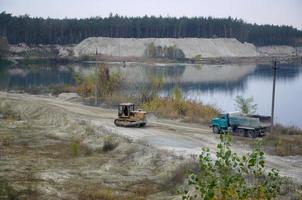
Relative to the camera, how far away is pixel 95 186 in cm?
2203

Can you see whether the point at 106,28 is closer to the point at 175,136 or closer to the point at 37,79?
the point at 37,79

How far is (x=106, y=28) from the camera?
7160 inches

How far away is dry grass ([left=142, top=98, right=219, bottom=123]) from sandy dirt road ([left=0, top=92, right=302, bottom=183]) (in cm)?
241

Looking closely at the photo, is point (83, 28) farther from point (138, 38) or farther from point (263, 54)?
point (263, 54)

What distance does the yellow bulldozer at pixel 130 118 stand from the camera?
35062 millimetres

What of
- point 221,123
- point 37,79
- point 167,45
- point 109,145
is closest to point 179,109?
point 221,123

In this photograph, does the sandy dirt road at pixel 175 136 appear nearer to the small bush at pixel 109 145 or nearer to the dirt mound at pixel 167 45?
the small bush at pixel 109 145

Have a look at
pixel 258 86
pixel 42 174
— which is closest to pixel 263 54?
pixel 258 86

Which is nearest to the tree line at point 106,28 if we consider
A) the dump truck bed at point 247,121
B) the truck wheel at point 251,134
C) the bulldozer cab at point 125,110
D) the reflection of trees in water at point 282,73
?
the reflection of trees in water at point 282,73

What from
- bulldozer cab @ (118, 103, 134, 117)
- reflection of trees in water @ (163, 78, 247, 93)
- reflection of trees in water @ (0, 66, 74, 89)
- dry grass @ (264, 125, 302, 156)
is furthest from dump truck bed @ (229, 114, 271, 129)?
reflection of trees in water @ (0, 66, 74, 89)

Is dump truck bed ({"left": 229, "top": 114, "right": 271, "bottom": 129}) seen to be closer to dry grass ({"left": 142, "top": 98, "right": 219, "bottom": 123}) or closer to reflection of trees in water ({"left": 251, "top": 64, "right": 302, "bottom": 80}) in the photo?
dry grass ({"left": 142, "top": 98, "right": 219, "bottom": 123})

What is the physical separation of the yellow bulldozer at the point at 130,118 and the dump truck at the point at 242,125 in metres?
5.45

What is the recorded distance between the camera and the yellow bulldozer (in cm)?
3506

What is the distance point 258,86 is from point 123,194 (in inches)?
2472
